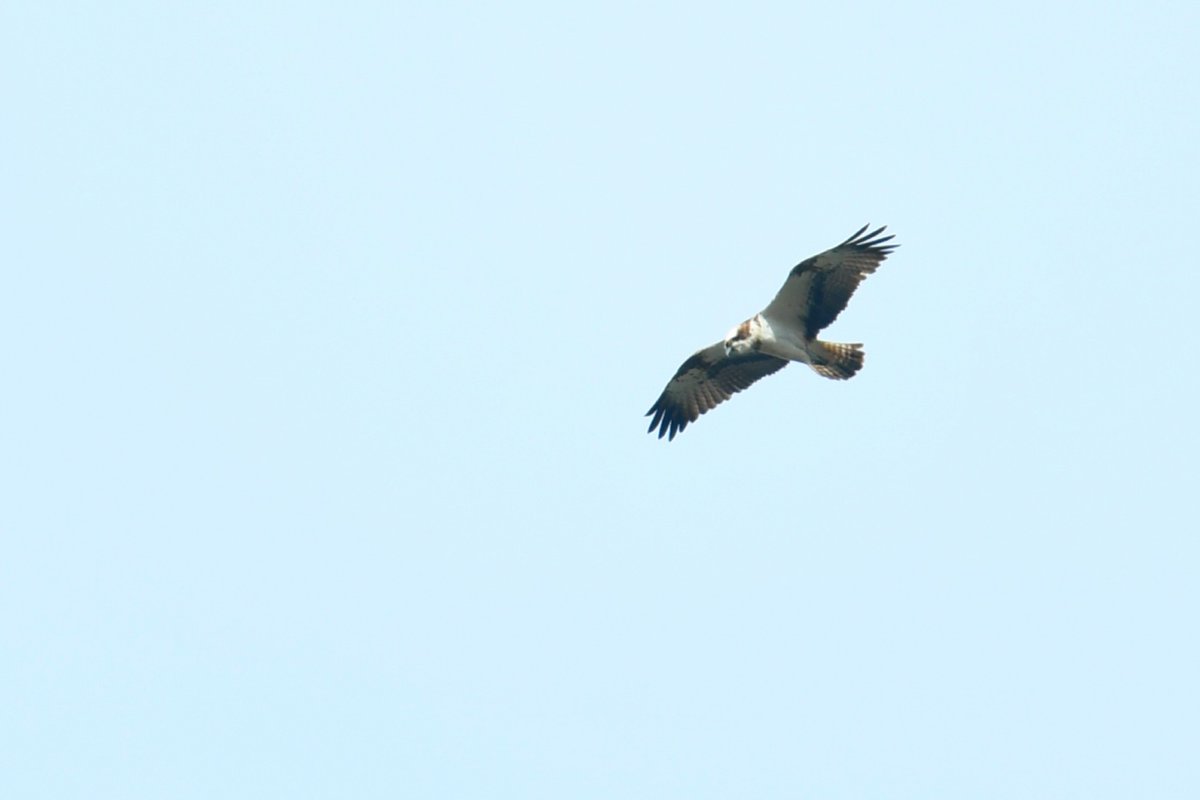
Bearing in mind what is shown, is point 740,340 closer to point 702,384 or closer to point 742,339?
point 742,339

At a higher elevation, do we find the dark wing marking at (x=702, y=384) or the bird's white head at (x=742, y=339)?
the dark wing marking at (x=702, y=384)

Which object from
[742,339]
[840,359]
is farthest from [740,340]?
[840,359]

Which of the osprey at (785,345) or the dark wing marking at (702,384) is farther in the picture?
the dark wing marking at (702,384)

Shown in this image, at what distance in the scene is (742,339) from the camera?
20.4 m

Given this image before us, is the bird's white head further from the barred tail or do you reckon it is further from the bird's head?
the barred tail

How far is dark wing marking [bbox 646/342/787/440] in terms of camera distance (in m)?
21.2

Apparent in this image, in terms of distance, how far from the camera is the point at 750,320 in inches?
803

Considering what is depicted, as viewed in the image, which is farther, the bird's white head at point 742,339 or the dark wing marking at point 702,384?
the dark wing marking at point 702,384

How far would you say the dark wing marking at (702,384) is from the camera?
21172mm

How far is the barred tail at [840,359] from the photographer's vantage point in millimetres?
20516

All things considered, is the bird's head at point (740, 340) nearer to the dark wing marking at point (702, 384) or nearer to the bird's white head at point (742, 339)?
the bird's white head at point (742, 339)

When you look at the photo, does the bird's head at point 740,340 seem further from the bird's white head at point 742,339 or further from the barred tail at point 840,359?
the barred tail at point 840,359

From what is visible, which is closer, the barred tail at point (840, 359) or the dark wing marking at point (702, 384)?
the barred tail at point (840, 359)

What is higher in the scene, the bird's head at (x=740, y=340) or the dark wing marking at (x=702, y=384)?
the dark wing marking at (x=702, y=384)
